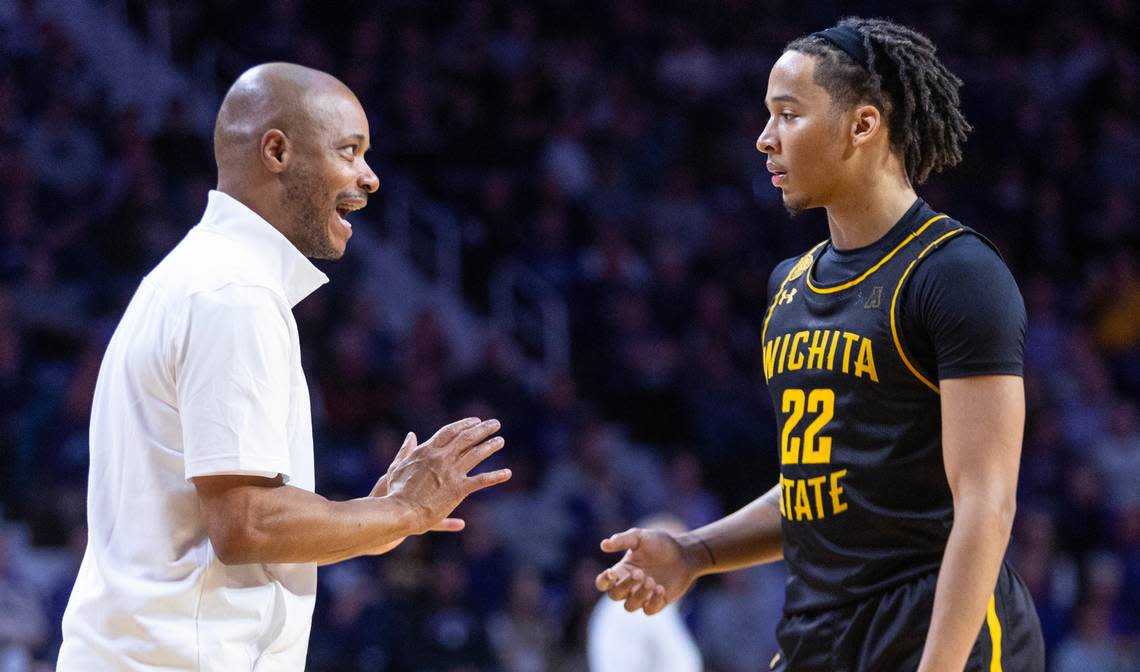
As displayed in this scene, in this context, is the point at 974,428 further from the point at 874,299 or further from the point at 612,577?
the point at 612,577

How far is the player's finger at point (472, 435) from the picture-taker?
10.2 feet

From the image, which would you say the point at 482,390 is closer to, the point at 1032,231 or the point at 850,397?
the point at 1032,231

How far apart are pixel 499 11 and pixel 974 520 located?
33.7ft

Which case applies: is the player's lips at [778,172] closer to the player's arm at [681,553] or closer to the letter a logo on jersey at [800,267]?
the letter a logo on jersey at [800,267]

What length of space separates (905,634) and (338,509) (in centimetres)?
120

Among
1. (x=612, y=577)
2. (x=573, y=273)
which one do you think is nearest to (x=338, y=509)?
(x=612, y=577)

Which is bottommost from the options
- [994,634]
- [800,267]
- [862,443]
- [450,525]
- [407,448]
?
[994,634]

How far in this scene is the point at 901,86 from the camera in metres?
3.08

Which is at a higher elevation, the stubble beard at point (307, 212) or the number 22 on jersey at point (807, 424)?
the stubble beard at point (307, 212)

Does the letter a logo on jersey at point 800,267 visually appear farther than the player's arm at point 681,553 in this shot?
No

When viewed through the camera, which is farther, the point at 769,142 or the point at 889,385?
the point at 769,142

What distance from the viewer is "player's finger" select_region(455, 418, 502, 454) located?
312 cm

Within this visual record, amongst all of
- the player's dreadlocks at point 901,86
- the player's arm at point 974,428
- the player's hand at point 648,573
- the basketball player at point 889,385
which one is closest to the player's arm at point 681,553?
the player's hand at point 648,573

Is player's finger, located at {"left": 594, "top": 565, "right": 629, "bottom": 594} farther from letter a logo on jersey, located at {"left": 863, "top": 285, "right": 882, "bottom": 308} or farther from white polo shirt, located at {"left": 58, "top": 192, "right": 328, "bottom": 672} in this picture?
letter a logo on jersey, located at {"left": 863, "top": 285, "right": 882, "bottom": 308}
